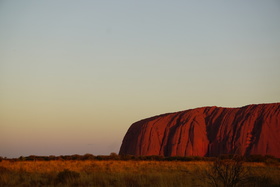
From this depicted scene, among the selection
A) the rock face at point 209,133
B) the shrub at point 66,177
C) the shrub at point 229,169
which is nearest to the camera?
the shrub at point 229,169

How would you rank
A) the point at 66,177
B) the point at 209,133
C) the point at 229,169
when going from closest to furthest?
1. the point at 229,169
2. the point at 66,177
3. the point at 209,133

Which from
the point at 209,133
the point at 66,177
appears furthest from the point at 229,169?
the point at 209,133

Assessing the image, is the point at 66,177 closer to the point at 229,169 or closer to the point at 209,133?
the point at 229,169

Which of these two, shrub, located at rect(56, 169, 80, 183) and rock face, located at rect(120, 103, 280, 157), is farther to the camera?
rock face, located at rect(120, 103, 280, 157)

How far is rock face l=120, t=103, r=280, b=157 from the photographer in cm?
4541

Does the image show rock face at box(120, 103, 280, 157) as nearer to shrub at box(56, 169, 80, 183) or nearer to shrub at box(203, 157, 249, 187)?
shrub at box(56, 169, 80, 183)

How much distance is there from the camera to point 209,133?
50969 millimetres

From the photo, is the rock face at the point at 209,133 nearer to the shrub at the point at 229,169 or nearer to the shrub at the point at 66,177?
the shrub at the point at 66,177

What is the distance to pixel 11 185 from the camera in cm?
1564

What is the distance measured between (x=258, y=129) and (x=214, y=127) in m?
6.67

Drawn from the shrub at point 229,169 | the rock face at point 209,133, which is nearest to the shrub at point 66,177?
A: the shrub at point 229,169

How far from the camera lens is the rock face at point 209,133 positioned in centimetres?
4541

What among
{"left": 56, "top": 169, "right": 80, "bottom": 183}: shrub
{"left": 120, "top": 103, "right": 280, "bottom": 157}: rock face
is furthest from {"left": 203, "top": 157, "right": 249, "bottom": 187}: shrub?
{"left": 120, "top": 103, "right": 280, "bottom": 157}: rock face

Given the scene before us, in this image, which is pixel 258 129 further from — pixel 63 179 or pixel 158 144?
pixel 63 179
